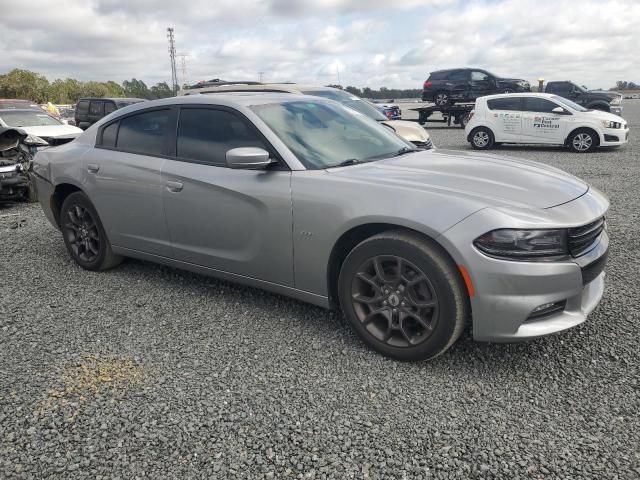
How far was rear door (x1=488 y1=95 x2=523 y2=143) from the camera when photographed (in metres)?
13.9

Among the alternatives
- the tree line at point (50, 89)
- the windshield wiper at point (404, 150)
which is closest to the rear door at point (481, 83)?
the windshield wiper at point (404, 150)

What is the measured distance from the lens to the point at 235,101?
3750mm

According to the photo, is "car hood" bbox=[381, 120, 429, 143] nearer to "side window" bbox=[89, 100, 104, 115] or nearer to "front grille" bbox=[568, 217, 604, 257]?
"front grille" bbox=[568, 217, 604, 257]

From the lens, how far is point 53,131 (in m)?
11.0

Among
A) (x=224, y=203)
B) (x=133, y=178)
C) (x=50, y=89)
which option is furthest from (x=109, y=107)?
(x=50, y=89)

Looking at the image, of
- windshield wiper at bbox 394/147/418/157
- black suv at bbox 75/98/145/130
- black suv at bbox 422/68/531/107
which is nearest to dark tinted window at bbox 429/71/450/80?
black suv at bbox 422/68/531/107

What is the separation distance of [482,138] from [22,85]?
246 ft

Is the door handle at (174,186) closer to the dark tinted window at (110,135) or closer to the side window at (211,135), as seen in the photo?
the side window at (211,135)

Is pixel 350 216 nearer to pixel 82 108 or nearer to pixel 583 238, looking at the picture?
pixel 583 238

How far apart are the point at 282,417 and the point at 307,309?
130cm

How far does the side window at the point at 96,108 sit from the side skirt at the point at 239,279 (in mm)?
17185

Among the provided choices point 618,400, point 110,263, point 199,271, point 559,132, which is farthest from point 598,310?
point 559,132

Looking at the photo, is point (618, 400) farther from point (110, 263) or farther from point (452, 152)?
point (110, 263)

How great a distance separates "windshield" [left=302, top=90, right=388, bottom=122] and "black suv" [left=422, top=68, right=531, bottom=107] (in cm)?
1205
